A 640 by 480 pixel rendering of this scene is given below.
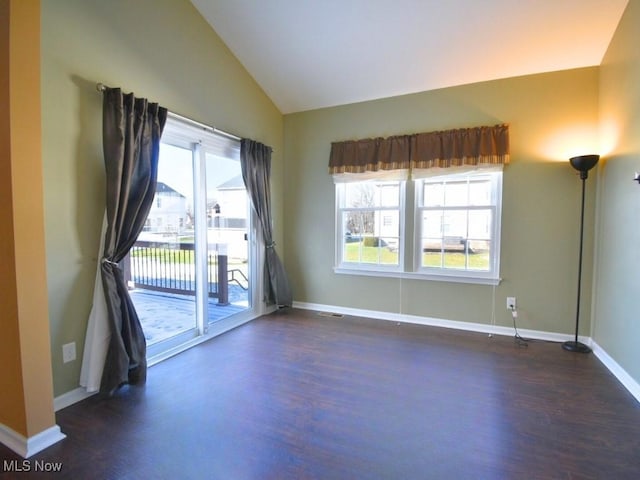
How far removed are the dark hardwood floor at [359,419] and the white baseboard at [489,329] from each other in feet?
0.29

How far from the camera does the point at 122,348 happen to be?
7.54ft

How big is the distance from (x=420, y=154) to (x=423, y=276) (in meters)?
1.41

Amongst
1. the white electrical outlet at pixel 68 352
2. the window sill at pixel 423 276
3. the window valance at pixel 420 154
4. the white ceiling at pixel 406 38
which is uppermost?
the white ceiling at pixel 406 38

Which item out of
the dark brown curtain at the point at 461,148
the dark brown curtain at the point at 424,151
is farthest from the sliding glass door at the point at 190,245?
the dark brown curtain at the point at 461,148

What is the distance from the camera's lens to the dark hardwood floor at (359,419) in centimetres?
166

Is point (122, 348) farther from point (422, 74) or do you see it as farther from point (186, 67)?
point (422, 74)

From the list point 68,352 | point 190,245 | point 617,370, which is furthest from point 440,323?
point 68,352

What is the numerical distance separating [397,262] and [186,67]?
10.0ft

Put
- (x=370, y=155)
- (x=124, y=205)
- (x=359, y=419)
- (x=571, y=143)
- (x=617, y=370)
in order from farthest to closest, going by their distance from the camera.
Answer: (x=370, y=155)
(x=571, y=143)
(x=617, y=370)
(x=124, y=205)
(x=359, y=419)

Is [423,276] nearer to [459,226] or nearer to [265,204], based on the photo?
[459,226]

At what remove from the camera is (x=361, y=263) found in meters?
4.25

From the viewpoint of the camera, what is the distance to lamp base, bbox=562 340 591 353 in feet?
10.1

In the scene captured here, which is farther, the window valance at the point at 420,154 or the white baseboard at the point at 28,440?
the window valance at the point at 420,154

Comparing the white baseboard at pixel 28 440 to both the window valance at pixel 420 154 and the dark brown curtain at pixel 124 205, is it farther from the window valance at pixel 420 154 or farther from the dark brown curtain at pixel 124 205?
the window valance at pixel 420 154
